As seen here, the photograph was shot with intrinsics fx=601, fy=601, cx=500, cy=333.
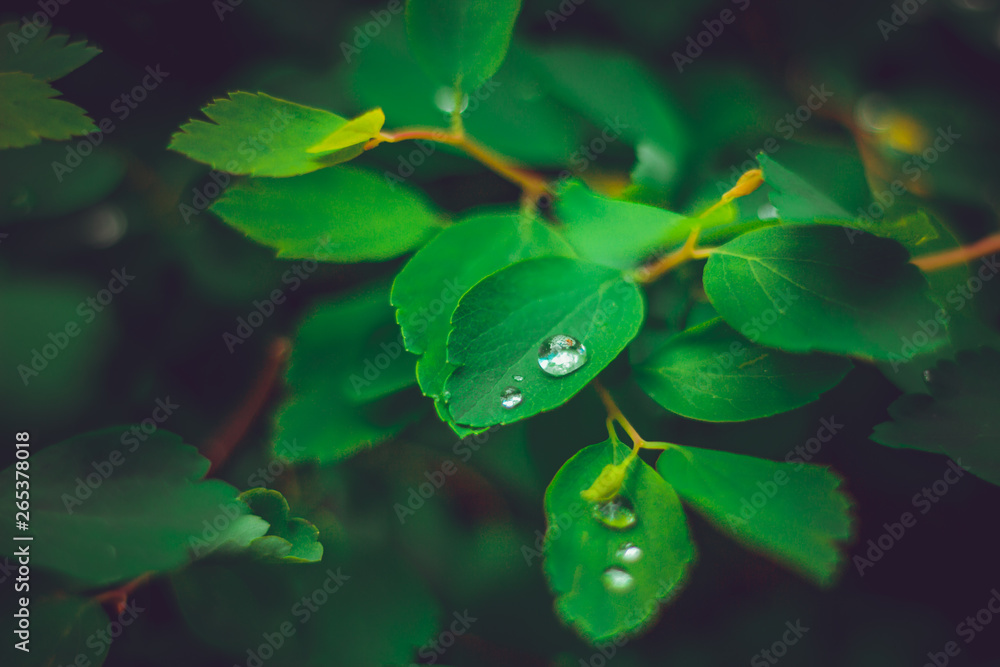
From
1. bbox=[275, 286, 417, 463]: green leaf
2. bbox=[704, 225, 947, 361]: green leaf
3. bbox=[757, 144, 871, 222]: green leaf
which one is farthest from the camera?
bbox=[757, 144, 871, 222]: green leaf

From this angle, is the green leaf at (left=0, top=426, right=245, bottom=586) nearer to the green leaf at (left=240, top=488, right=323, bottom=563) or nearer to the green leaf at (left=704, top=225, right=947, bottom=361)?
the green leaf at (left=240, top=488, right=323, bottom=563)

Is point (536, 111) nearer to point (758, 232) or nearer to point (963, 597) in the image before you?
point (758, 232)

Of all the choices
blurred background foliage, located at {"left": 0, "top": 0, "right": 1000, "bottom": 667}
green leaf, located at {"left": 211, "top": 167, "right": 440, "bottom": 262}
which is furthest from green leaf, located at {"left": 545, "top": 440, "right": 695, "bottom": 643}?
green leaf, located at {"left": 211, "top": 167, "right": 440, "bottom": 262}

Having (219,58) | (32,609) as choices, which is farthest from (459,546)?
(219,58)

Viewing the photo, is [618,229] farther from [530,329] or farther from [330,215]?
[330,215]

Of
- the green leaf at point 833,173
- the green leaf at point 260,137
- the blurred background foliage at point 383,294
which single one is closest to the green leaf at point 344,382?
the blurred background foliage at point 383,294

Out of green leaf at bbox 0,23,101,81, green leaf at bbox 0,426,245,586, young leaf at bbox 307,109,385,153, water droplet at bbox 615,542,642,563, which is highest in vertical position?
young leaf at bbox 307,109,385,153

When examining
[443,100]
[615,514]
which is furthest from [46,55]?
[615,514]
